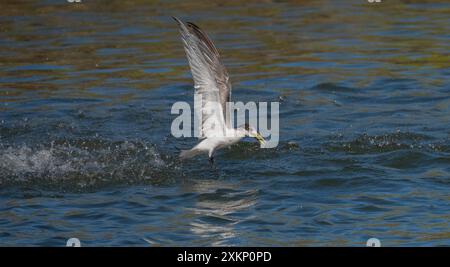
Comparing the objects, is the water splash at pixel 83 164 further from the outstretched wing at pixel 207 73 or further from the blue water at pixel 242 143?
the outstretched wing at pixel 207 73

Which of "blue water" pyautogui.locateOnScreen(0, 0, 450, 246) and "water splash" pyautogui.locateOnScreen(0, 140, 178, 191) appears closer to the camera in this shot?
"blue water" pyautogui.locateOnScreen(0, 0, 450, 246)

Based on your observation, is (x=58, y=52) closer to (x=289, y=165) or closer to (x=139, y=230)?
(x=289, y=165)

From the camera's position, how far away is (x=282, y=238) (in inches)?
288

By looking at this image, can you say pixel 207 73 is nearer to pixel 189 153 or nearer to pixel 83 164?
pixel 189 153

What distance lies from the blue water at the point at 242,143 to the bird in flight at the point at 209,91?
1.29ft

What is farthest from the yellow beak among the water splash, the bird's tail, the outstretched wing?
the water splash

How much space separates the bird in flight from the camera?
7.86 m

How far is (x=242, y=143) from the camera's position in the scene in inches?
383

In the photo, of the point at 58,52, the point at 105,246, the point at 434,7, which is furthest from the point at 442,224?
the point at 434,7

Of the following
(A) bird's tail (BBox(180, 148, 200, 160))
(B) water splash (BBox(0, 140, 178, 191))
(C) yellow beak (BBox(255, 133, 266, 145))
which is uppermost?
(C) yellow beak (BBox(255, 133, 266, 145))

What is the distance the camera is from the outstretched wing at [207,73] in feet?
25.7

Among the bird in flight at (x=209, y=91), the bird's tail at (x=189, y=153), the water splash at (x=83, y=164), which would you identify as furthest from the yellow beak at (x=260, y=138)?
the water splash at (x=83, y=164)

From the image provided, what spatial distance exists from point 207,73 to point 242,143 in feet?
6.12

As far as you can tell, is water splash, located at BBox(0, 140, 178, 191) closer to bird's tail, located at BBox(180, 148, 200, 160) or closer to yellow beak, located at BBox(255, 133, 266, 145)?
bird's tail, located at BBox(180, 148, 200, 160)
